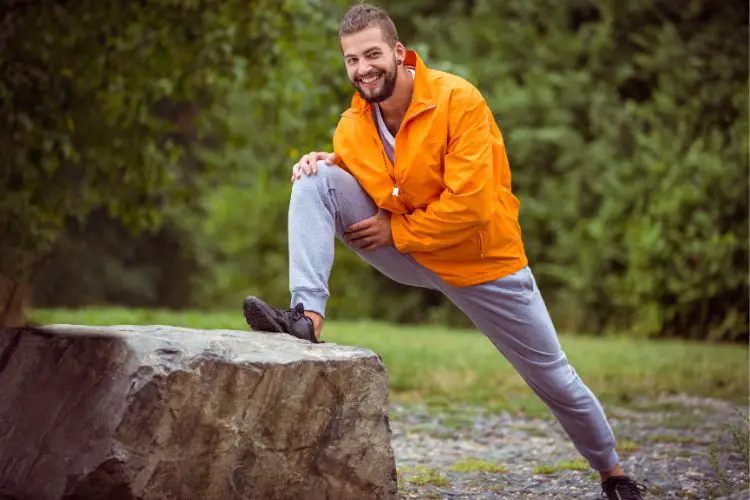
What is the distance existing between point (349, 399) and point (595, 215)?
9948 millimetres

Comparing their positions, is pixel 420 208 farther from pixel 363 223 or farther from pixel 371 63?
pixel 371 63

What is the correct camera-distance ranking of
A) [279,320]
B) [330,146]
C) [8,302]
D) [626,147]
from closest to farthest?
[279,320]
[8,302]
[330,146]
[626,147]

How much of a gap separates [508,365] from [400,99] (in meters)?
5.53

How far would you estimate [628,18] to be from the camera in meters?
13.5

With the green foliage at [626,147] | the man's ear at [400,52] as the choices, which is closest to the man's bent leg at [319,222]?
the man's ear at [400,52]

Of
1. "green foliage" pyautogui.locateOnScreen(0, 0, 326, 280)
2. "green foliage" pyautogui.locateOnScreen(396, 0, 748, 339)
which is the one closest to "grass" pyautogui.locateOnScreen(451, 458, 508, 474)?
"green foliage" pyautogui.locateOnScreen(0, 0, 326, 280)

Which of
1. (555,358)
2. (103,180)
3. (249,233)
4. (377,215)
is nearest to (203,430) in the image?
(377,215)

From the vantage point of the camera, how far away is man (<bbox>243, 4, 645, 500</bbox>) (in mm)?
3951

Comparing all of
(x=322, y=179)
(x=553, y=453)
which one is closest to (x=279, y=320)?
(x=322, y=179)

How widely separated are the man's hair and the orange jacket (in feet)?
0.56

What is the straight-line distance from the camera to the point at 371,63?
403 cm

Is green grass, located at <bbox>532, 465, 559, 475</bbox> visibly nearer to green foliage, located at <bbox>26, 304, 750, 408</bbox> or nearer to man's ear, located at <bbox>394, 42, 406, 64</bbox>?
green foliage, located at <bbox>26, 304, 750, 408</bbox>

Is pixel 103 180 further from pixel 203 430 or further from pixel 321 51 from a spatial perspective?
pixel 203 430

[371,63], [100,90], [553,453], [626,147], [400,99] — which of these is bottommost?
[553,453]
